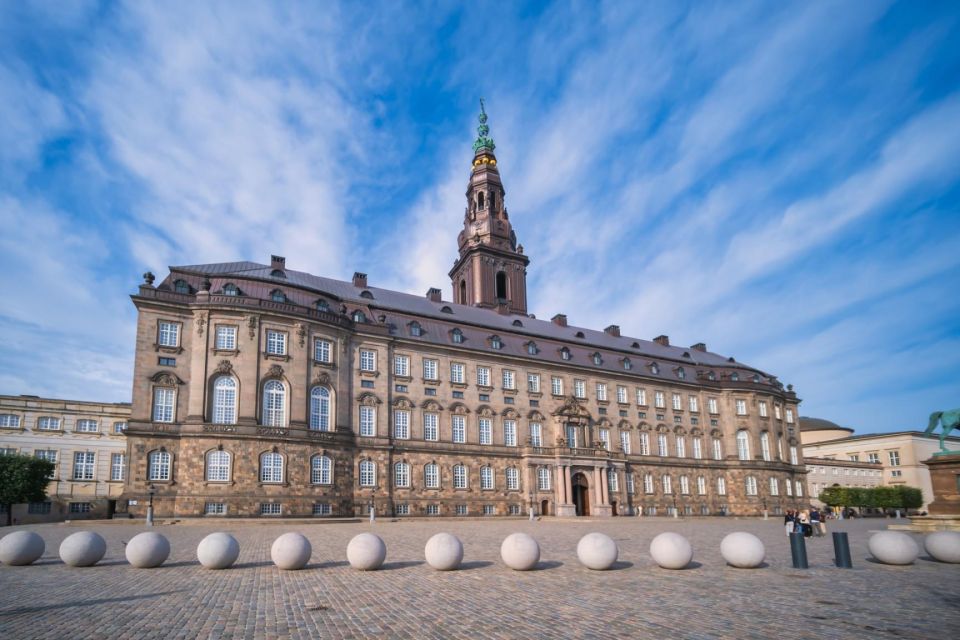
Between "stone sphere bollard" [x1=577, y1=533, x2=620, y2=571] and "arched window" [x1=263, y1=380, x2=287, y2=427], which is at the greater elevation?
"arched window" [x1=263, y1=380, x2=287, y2=427]

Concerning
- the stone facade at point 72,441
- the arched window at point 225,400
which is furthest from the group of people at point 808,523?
the stone facade at point 72,441

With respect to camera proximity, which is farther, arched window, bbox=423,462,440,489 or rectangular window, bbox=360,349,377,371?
arched window, bbox=423,462,440,489

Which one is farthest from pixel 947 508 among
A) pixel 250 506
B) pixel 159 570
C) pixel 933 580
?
pixel 250 506

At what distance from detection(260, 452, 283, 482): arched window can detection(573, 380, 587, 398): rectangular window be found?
32.3 m

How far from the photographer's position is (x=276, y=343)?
5141 cm

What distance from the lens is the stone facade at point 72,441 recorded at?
6438cm

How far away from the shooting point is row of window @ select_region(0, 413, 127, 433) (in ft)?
213

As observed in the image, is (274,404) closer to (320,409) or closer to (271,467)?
(320,409)

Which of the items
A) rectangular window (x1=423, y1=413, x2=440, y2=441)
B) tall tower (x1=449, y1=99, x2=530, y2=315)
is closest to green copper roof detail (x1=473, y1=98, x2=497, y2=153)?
tall tower (x1=449, y1=99, x2=530, y2=315)

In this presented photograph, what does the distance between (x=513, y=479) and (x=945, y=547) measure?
4618cm

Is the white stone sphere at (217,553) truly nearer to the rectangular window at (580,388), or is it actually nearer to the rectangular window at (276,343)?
the rectangular window at (276,343)

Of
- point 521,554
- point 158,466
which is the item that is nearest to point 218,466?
point 158,466

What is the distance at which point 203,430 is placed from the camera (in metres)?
47.1

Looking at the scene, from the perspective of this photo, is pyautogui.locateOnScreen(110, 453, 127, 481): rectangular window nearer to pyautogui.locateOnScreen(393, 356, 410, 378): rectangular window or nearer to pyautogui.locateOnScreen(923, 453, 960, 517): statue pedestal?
pyautogui.locateOnScreen(393, 356, 410, 378): rectangular window
